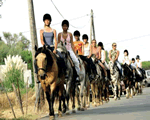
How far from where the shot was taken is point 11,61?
18594 millimetres

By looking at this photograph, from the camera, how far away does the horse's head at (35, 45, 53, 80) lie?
10.8m

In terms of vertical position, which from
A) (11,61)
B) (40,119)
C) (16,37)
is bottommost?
(40,119)

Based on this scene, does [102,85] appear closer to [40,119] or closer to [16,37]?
[40,119]

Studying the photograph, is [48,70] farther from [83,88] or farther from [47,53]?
[83,88]

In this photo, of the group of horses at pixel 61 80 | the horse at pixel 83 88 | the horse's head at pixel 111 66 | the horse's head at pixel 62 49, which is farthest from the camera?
the horse's head at pixel 111 66

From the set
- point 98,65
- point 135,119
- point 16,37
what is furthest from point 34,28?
point 16,37

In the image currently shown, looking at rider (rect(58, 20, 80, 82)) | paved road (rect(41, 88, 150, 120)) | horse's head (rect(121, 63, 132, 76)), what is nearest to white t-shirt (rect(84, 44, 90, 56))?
rider (rect(58, 20, 80, 82))

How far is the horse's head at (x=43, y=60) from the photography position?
425 inches

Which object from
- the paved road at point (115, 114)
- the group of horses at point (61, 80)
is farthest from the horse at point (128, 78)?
the paved road at point (115, 114)

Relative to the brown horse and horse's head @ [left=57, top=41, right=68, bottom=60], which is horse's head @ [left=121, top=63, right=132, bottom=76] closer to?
horse's head @ [left=57, top=41, right=68, bottom=60]

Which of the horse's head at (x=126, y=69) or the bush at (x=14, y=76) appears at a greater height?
the horse's head at (x=126, y=69)

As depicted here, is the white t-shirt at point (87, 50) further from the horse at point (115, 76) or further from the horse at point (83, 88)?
the horse at point (115, 76)

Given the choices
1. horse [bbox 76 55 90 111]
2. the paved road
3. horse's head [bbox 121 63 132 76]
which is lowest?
the paved road

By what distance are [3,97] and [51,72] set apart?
9338 millimetres
